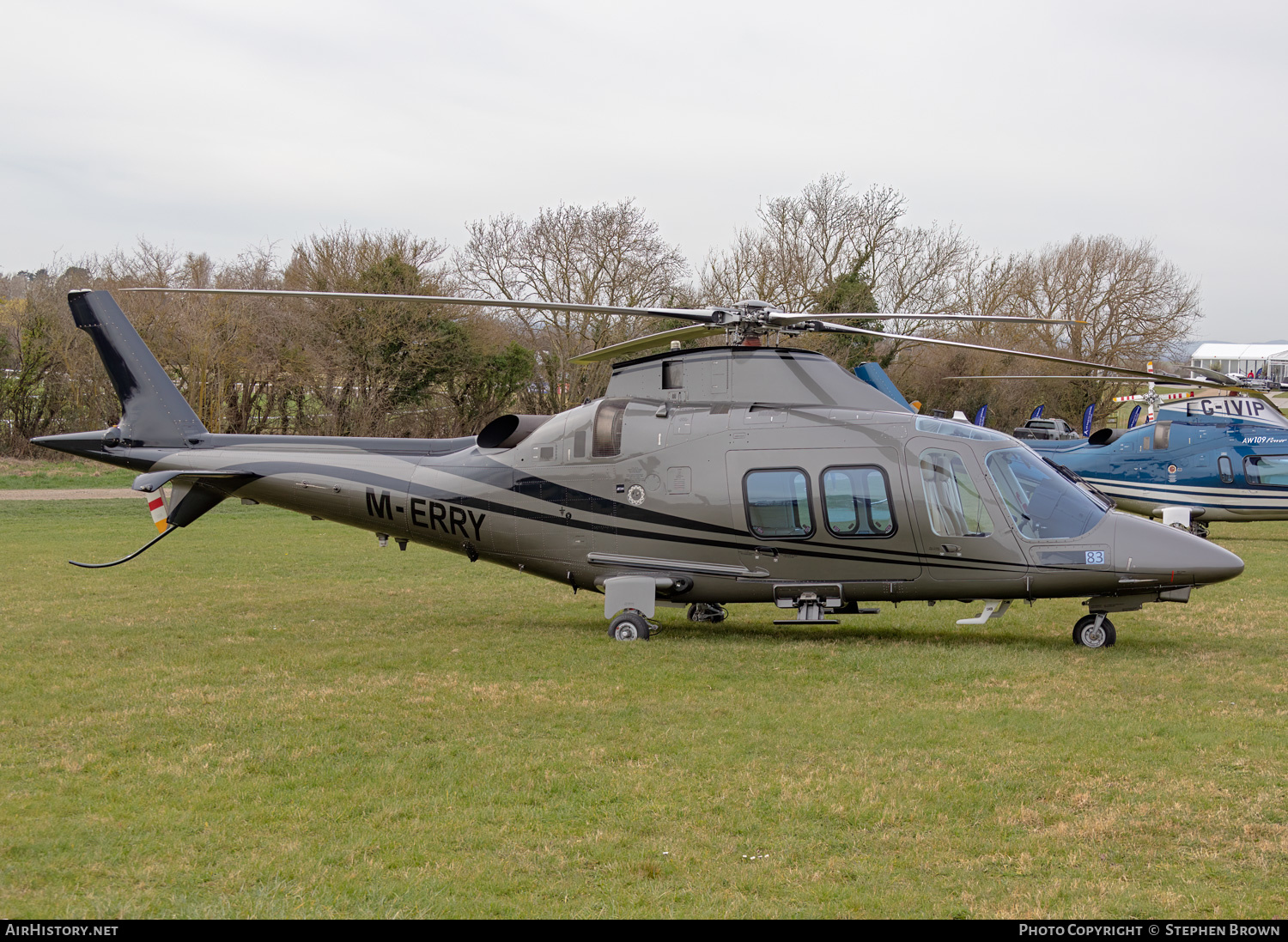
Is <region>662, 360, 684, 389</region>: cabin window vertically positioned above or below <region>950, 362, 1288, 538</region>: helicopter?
above

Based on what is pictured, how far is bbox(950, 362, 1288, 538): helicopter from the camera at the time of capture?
67.6 feet

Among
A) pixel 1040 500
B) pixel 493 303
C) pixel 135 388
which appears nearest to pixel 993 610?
pixel 1040 500

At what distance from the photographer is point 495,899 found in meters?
4.88

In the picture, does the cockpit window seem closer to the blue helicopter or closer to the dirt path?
the blue helicopter

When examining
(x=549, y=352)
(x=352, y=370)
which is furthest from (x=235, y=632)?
(x=549, y=352)

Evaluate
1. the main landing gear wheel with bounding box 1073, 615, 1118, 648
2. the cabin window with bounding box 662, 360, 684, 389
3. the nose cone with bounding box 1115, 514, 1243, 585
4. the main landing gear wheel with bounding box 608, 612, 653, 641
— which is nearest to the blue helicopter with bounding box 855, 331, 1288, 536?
the cabin window with bounding box 662, 360, 684, 389

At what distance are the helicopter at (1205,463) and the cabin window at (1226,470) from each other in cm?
2

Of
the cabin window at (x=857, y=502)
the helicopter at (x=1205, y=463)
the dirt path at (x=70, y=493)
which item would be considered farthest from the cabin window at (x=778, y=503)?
the dirt path at (x=70, y=493)

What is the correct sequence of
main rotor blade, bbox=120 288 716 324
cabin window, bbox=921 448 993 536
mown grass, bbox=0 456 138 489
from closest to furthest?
1. main rotor blade, bbox=120 288 716 324
2. cabin window, bbox=921 448 993 536
3. mown grass, bbox=0 456 138 489

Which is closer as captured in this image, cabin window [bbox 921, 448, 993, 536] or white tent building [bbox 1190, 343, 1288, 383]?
cabin window [bbox 921, 448, 993, 536]

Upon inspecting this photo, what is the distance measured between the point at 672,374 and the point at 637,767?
230 inches

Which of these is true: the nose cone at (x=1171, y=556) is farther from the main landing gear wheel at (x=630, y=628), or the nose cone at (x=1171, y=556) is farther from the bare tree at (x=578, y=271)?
the bare tree at (x=578, y=271)

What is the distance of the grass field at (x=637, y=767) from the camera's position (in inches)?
198

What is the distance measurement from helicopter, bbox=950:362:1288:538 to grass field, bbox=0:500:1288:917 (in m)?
8.92
